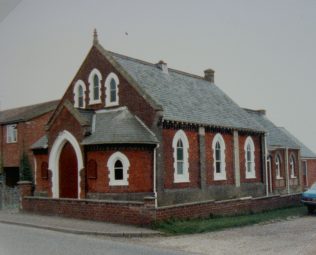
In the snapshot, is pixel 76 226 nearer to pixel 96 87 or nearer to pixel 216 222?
pixel 216 222

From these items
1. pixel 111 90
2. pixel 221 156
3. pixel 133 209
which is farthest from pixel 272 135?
pixel 133 209

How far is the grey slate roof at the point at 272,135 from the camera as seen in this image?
3678 cm

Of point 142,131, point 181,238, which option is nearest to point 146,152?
point 142,131

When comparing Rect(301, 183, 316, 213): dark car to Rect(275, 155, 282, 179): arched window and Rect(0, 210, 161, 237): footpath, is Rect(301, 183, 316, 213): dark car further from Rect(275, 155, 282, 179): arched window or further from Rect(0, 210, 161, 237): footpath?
Rect(275, 155, 282, 179): arched window

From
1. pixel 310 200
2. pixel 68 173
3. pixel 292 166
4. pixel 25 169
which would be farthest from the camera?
pixel 292 166

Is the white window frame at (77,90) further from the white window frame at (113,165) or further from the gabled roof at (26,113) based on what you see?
the gabled roof at (26,113)

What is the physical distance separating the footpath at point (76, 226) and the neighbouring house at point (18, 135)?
52.2ft

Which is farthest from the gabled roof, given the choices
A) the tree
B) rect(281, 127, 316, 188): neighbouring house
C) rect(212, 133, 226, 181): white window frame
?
rect(281, 127, 316, 188): neighbouring house

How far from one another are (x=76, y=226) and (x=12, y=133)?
22765 millimetres

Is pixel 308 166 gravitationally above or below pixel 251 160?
below

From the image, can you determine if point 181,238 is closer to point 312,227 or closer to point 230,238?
point 230,238

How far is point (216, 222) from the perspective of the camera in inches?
732

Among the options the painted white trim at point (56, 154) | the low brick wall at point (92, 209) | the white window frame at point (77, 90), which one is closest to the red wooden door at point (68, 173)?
the painted white trim at point (56, 154)

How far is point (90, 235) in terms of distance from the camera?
1587 centimetres
